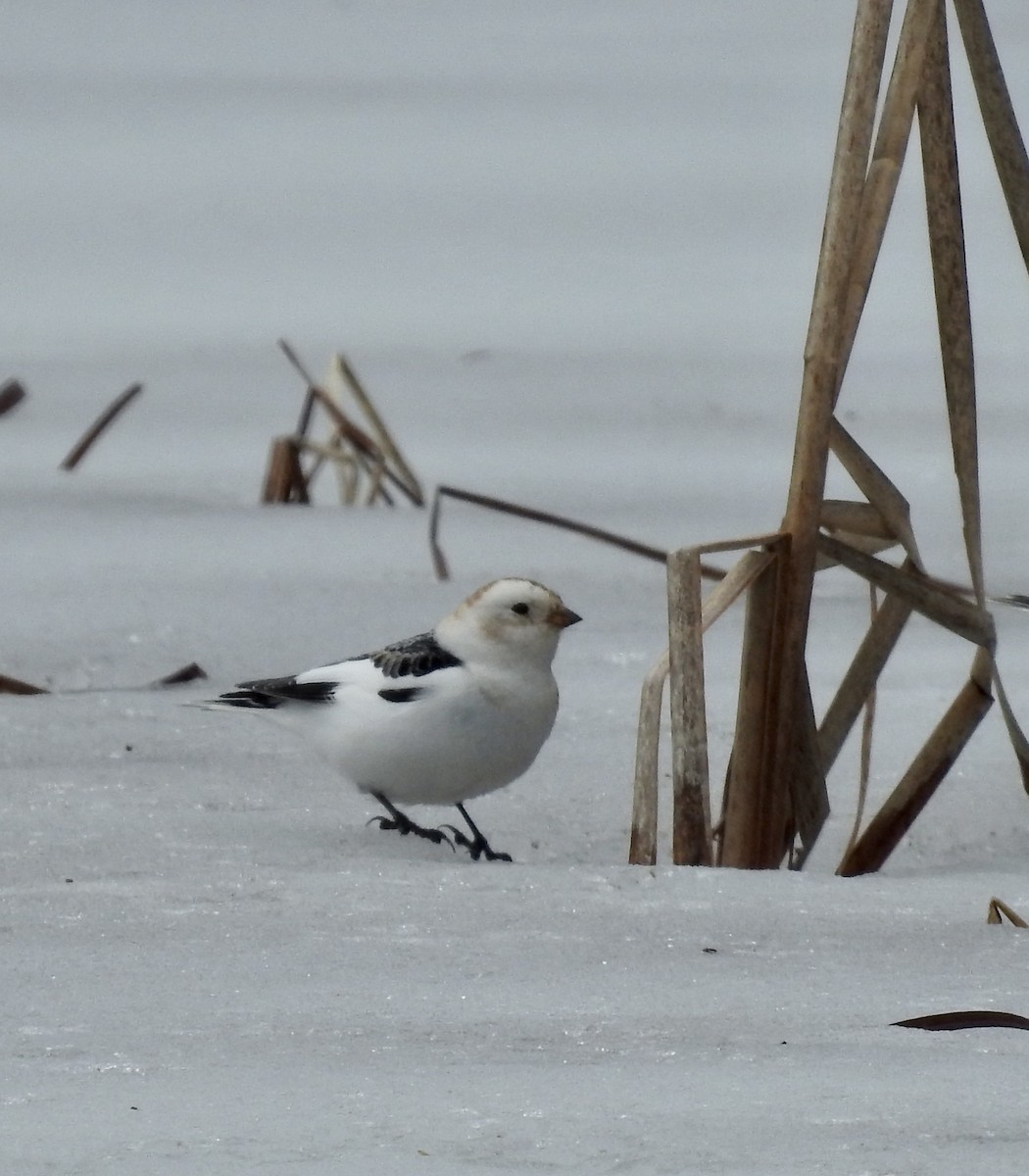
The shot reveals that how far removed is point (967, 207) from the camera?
918 centimetres

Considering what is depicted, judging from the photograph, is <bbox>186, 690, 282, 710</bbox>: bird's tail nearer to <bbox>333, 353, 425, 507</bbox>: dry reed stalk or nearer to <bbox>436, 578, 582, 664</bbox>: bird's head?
<bbox>436, 578, 582, 664</bbox>: bird's head

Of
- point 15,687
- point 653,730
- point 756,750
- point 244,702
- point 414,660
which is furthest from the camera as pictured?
point 15,687

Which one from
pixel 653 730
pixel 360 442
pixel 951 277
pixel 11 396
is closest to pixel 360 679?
pixel 653 730

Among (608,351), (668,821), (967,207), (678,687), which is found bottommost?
(668,821)

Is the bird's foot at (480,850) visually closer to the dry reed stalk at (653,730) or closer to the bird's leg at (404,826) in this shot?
the bird's leg at (404,826)

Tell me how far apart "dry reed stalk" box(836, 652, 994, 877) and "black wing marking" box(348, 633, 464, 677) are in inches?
23.7

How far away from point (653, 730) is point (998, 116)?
38.1 inches

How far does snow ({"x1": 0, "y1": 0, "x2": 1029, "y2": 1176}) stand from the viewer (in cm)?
182

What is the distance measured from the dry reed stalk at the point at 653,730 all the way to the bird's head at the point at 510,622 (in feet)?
0.89

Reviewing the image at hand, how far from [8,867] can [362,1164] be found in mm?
998

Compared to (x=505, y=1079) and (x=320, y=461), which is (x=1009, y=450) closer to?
(x=320, y=461)

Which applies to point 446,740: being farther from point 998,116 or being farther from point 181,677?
point 998,116

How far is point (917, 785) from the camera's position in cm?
286

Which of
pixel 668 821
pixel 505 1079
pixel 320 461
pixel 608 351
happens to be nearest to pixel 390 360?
pixel 608 351
